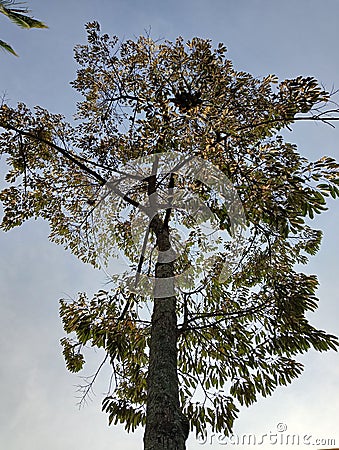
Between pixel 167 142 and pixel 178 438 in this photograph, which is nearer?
pixel 178 438

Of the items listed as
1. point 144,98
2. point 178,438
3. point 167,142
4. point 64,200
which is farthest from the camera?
point 64,200

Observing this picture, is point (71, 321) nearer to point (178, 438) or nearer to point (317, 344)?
point (178, 438)

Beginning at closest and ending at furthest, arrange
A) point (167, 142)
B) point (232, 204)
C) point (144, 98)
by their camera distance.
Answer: point (232, 204) → point (167, 142) → point (144, 98)

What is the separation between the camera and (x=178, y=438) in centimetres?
441

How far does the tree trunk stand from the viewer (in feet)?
14.5

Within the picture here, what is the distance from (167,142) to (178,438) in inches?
164

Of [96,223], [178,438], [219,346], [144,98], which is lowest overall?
[178,438]

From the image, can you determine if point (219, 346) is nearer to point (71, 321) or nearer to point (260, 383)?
point (260, 383)

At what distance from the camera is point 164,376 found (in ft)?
16.5

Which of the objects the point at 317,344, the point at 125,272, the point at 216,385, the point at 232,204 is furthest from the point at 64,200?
the point at 317,344

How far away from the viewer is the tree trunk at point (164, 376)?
174 inches

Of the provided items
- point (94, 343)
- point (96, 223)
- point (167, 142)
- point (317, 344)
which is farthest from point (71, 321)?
point (317, 344)

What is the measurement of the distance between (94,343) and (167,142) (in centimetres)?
327

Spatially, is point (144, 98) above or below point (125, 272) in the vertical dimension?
above
